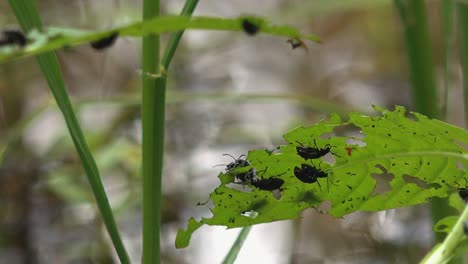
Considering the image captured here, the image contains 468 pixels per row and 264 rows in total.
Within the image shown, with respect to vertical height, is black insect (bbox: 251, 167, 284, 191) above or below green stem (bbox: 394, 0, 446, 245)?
below

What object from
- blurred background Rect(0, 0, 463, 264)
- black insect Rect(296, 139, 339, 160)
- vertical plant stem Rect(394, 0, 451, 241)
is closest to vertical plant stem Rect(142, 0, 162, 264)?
black insect Rect(296, 139, 339, 160)

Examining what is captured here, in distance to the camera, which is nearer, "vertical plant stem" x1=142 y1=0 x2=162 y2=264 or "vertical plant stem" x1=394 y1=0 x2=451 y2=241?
"vertical plant stem" x1=142 y1=0 x2=162 y2=264

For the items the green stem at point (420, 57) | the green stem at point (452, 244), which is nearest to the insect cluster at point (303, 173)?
the green stem at point (452, 244)

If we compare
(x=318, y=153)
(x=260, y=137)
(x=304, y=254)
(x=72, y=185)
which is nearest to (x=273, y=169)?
(x=318, y=153)

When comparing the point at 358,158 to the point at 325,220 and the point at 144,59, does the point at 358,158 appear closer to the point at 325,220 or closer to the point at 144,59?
the point at 144,59

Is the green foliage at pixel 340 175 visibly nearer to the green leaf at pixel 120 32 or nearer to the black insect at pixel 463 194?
the black insect at pixel 463 194

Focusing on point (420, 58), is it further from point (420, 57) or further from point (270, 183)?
point (270, 183)

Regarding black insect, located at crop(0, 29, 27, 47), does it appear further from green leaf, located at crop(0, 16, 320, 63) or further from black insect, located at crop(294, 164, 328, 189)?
black insect, located at crop(294, 164, 328, 189)

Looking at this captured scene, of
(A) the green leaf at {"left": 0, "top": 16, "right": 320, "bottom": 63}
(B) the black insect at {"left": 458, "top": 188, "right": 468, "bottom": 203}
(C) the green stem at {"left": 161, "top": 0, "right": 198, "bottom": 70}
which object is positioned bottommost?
(B) the black insect at {"left": 458, "top": 188, "right": 468, "bottom": 203}
